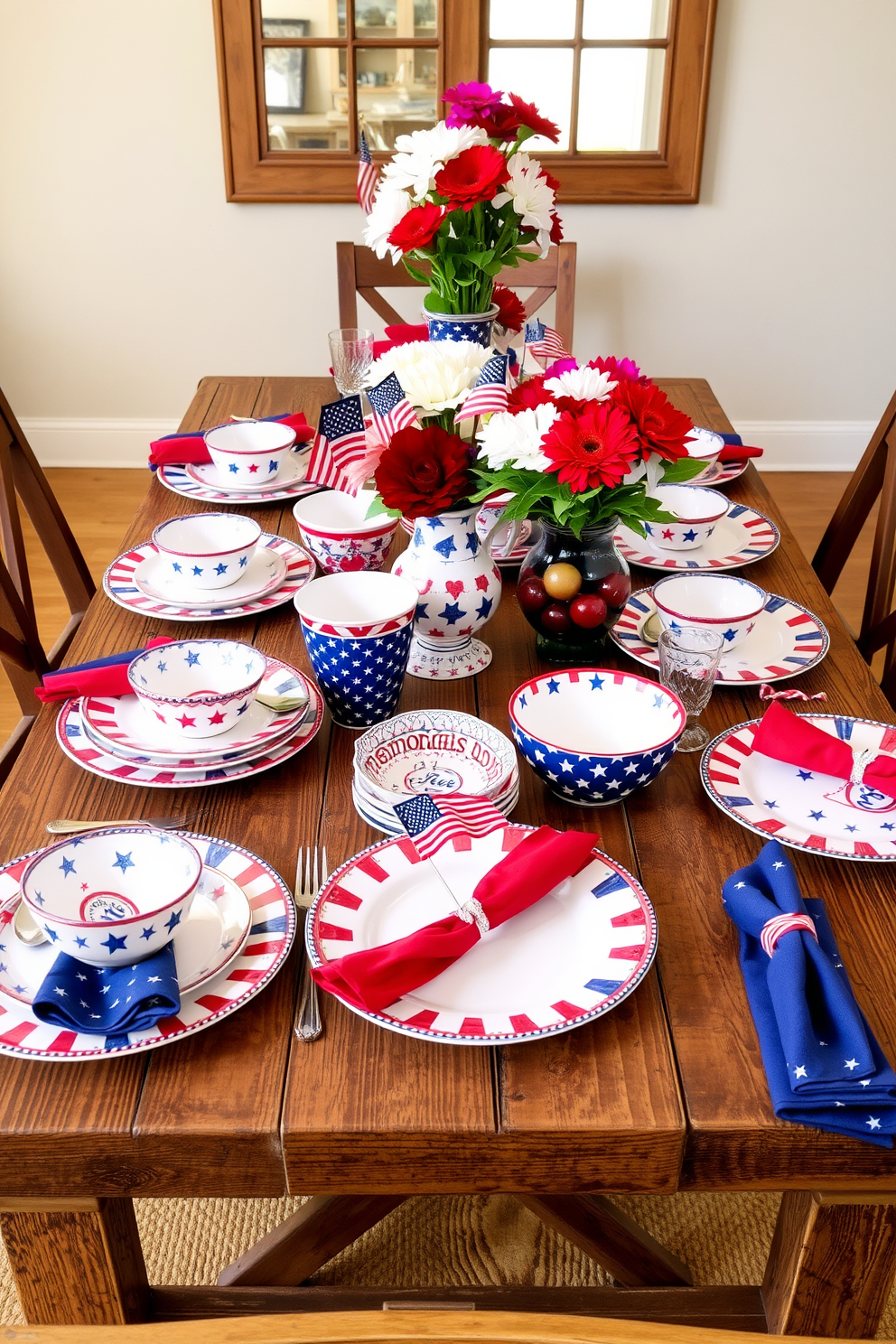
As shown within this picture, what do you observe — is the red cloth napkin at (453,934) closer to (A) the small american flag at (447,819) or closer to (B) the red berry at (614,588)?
(A) the small american flag at (447,819)

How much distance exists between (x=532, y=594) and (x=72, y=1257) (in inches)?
28.3

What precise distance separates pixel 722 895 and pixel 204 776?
0.46 m

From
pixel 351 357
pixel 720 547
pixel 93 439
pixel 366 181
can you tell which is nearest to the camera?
pixel 720 547

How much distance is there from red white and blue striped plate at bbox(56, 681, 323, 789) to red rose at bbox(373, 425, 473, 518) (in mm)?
236

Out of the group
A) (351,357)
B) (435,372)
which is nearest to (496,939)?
(435,372)

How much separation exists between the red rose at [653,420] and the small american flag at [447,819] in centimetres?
36

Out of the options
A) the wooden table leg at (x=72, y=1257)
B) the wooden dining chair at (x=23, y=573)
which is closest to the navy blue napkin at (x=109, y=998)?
the wooden table leg at (x=72, y=1257)

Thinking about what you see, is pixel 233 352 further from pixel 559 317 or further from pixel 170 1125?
pixel 170 1125

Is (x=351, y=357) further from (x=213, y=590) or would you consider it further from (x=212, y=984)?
(x=212, y=984)

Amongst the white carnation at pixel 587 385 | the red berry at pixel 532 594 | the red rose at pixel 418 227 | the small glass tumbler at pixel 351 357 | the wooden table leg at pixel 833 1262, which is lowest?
the wooden table leg at pixel 833 1262

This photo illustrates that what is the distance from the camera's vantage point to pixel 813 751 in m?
1.00

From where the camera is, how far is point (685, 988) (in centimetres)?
80

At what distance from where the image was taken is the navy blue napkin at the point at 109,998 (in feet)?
2.37

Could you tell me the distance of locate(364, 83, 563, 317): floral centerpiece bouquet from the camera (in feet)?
4.25
